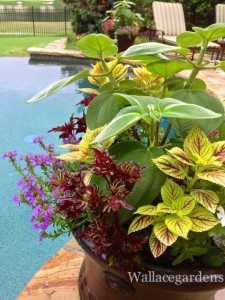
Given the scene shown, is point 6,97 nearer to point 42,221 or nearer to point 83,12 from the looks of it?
point 83,12

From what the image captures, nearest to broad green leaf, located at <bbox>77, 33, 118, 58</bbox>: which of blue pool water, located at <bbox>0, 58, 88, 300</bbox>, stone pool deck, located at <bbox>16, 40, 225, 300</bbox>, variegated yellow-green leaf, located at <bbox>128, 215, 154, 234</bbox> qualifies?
variegated yellow-green leaf, located at <bbox>128, 215, 154, 234</bbox>

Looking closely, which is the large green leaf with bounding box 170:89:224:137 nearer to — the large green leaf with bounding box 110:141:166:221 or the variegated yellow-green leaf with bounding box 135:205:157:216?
the large green leaf with bounding box 110:141:166:221

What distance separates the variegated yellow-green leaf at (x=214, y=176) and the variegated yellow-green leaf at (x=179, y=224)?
8cm

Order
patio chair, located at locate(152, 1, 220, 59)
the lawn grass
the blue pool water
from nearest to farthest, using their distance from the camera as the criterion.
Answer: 1. the blue pool water
2. patio chair, located at locate(152, 1, 220, 59)
3. the lawn grass

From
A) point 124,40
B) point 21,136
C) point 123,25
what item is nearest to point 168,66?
point 21,136

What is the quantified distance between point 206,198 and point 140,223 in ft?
→ 0.40

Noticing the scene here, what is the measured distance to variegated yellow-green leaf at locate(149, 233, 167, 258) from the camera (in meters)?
0.56

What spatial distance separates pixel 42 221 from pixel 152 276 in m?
0.27

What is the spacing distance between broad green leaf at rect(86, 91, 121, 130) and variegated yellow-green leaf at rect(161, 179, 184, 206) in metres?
0.19

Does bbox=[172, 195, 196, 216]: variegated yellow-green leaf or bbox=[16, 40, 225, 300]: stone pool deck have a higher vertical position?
bbox=[172, 195, 196, 216]: variegated yellow-green leaf

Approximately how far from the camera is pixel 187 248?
→ 0.62 metres

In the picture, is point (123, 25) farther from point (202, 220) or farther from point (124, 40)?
point (202, 220)

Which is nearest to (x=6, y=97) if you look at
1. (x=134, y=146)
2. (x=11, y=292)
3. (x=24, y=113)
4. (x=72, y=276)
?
(x=24, y=113)

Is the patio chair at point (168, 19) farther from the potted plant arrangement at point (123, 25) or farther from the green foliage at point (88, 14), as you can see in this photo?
the green foliage at point (88, 14)
